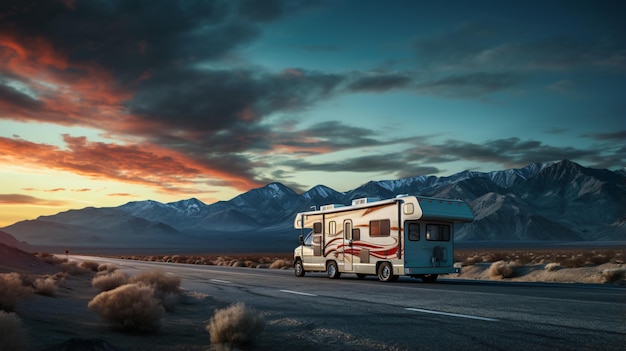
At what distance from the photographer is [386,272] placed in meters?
21.2

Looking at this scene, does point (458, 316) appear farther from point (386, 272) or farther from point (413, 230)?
point (386, 272)

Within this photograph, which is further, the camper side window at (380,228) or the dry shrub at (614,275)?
the dry shrub at (614,275)

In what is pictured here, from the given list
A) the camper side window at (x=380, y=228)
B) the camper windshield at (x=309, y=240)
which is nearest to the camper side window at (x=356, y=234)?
the camper side window at (x=380, y=228)

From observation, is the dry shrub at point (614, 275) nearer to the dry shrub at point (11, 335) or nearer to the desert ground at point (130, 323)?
the desert ground at point (130, 323)

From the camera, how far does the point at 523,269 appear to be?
26609 millimetres

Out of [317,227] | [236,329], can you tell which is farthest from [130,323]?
[317,227]

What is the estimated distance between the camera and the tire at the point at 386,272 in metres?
21.1

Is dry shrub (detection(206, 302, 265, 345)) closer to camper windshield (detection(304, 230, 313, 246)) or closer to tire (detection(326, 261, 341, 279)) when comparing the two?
tire (detection(326, 261, 341, 279))

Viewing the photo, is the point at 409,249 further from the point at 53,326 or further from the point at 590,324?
the point at 53,326

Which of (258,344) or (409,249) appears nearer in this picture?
(258,344)

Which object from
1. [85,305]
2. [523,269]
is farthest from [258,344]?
[523,269]

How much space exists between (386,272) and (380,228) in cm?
170

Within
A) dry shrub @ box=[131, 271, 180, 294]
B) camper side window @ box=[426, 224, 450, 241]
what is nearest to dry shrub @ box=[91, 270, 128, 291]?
dry shrub @ box=[131, 271, 180, 294]

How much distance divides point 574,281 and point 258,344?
19608mm
